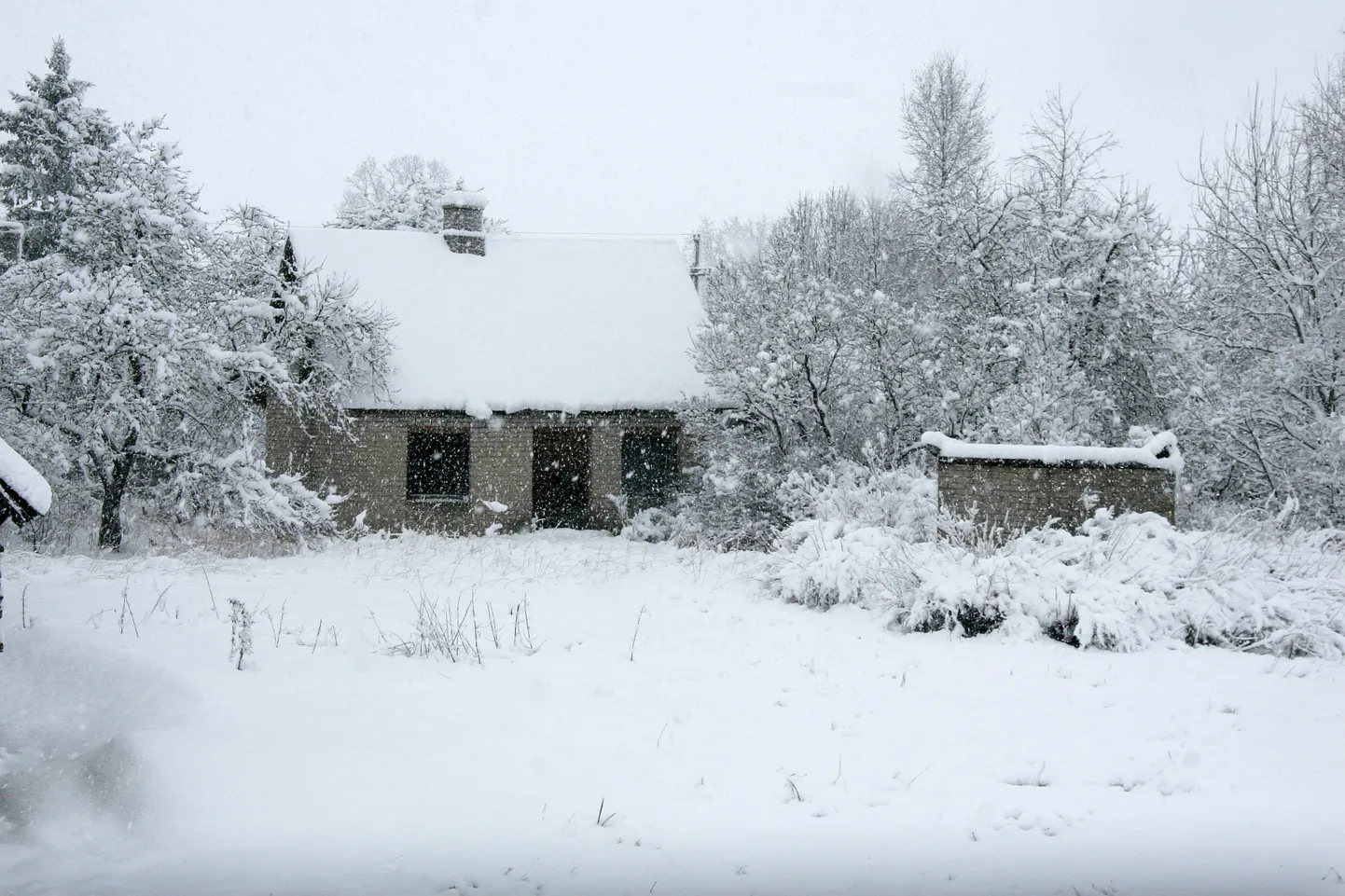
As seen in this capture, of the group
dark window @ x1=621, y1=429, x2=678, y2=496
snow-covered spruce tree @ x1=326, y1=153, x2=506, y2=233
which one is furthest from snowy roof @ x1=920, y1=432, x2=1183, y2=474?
snow-covered spruce tree @ x1=326, y1=153, x2=506, y2=233

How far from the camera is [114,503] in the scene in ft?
48.9

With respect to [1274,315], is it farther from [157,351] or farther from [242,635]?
[157,351]

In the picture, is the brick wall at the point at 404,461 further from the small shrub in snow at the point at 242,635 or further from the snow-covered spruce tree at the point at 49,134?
the small shrub in snow at the point at 242,635

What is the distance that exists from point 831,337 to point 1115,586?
8.92m

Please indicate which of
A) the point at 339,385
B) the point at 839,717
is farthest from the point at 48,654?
the point at 339,385

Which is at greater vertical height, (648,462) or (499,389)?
(499,389)

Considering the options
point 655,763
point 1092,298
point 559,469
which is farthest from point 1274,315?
point 655,763

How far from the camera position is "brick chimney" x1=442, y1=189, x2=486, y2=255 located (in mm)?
20406

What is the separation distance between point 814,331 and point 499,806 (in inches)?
489

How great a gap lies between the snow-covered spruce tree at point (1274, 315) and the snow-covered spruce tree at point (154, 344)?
47.9ft

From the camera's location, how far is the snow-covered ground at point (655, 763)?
387 centimetres

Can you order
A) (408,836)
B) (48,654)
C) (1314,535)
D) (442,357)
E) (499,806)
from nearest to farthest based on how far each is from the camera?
(408,836) → (499,806) → (48,654) → (1314,535) → (442,357)

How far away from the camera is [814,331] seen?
51.6ft

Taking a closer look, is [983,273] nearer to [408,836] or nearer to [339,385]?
[339,385]
